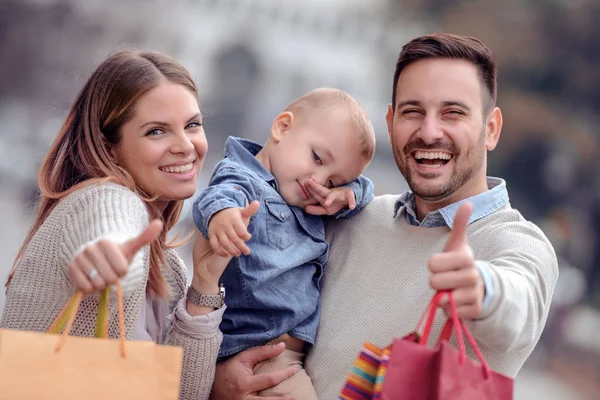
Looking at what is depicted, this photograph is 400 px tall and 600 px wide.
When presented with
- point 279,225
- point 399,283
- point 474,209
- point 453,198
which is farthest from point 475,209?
point 279,225

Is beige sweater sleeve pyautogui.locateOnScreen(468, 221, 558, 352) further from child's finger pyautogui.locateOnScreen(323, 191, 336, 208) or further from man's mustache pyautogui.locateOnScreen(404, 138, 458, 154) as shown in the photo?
child's finger pyautogui.locateOnScreen(323, 191, 336, 208)

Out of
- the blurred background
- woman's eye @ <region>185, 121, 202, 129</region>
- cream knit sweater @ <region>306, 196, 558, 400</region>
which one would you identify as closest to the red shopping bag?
cream knit sweater @ <region>306, 196, 558, 400</region>

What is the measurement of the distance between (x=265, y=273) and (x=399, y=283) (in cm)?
33

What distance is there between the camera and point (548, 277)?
150cm

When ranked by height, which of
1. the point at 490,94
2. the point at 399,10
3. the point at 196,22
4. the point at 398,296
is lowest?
the point at 398,296

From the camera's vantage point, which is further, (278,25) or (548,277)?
(278,25)

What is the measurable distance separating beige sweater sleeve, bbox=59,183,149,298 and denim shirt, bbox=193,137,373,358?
18 cm

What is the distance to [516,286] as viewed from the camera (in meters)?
1.30

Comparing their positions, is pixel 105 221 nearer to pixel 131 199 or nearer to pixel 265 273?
pixel 131 199

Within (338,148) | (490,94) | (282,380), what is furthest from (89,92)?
(490,94)

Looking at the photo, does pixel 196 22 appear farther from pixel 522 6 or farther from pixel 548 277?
pixel 548 277

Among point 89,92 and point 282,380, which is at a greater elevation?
point 89,92

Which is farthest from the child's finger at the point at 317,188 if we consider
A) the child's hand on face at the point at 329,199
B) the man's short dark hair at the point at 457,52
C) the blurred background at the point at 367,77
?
the blurred background at the point at 367,77

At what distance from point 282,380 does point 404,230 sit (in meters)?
0.50
